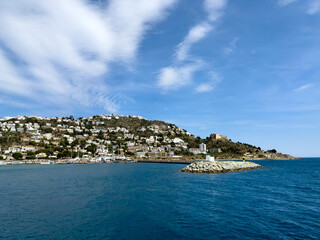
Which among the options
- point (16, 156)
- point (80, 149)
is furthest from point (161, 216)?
point (80, 149)

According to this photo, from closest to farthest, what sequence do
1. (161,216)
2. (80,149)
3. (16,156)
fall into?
(161,216), (16,156), (80,149)

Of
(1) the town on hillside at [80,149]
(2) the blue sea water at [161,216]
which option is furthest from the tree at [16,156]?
(2) the blue sea water at [161,216]

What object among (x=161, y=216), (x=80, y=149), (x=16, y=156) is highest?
(x=80, y=149)

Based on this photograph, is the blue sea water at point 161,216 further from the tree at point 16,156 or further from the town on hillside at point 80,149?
the tree at point 16,156

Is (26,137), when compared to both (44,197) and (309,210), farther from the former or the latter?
(309,210)

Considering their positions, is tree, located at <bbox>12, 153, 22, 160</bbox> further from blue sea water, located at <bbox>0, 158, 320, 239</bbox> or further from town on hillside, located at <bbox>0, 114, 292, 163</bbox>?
blue sea water, located at <bbox>0, 158, 320, 239</bbox>

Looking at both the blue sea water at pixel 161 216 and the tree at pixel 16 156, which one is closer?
the blue sea water at pixel 161 216

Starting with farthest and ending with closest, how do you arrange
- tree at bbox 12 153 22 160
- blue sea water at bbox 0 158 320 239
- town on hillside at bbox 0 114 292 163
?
town on hillside at bbox 0 114 292 163, tree at bbox 12 153 22 160, blue sea water at bbox 0 158 320 239

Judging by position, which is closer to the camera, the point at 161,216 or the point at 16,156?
the point at 161,216

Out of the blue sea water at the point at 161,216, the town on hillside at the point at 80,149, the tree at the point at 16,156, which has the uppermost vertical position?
the town on hillside at the point at 80,149

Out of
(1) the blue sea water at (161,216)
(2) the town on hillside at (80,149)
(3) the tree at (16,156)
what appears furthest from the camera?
(2) the town on hillside at (80,149)

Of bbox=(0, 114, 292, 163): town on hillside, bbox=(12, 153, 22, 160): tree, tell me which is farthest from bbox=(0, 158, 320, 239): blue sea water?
bbox=(12, 153, 22, 160): tree

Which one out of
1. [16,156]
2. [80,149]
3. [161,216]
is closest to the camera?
[161,216]

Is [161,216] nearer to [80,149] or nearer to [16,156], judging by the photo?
[16,156]
